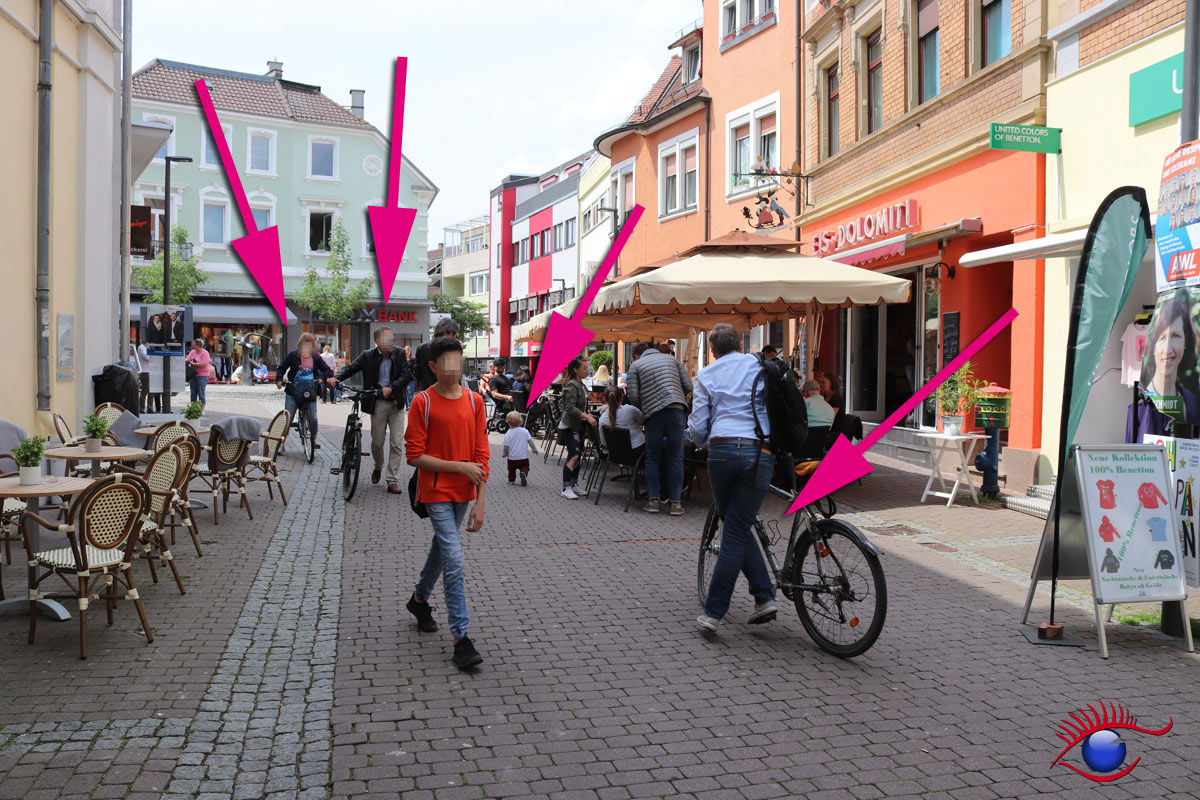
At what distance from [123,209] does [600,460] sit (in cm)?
746

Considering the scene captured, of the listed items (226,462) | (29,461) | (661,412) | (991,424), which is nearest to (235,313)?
(226,462)

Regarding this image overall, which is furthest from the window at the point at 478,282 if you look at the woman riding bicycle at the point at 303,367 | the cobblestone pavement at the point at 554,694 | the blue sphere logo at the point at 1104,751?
the blue sphere logo at the point at 1104,751

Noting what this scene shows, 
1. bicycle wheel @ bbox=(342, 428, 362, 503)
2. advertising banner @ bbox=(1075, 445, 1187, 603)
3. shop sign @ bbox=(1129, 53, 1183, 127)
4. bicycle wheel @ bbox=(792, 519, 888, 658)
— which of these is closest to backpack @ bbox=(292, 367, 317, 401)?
bicycle wheel @ bbox=(342, 428, 362, 503)

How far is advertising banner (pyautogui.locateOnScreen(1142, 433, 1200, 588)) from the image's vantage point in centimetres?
593

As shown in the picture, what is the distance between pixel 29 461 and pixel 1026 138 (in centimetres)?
1012

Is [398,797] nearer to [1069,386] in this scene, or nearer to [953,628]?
[953,628]

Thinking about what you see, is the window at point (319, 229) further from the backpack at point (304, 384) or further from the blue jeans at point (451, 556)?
the blue jeans at point (451, 556)

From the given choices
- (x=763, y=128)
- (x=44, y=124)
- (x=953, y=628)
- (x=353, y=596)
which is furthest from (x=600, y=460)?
(x=763, y=128)

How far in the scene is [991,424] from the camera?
36.3 ft

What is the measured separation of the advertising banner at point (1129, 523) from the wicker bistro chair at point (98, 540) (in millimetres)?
5218

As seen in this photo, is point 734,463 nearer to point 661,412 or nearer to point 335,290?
point 661,412

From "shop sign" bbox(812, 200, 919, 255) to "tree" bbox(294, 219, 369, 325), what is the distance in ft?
86.4

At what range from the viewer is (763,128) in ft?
74.7

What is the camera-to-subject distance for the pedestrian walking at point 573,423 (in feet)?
38.6
